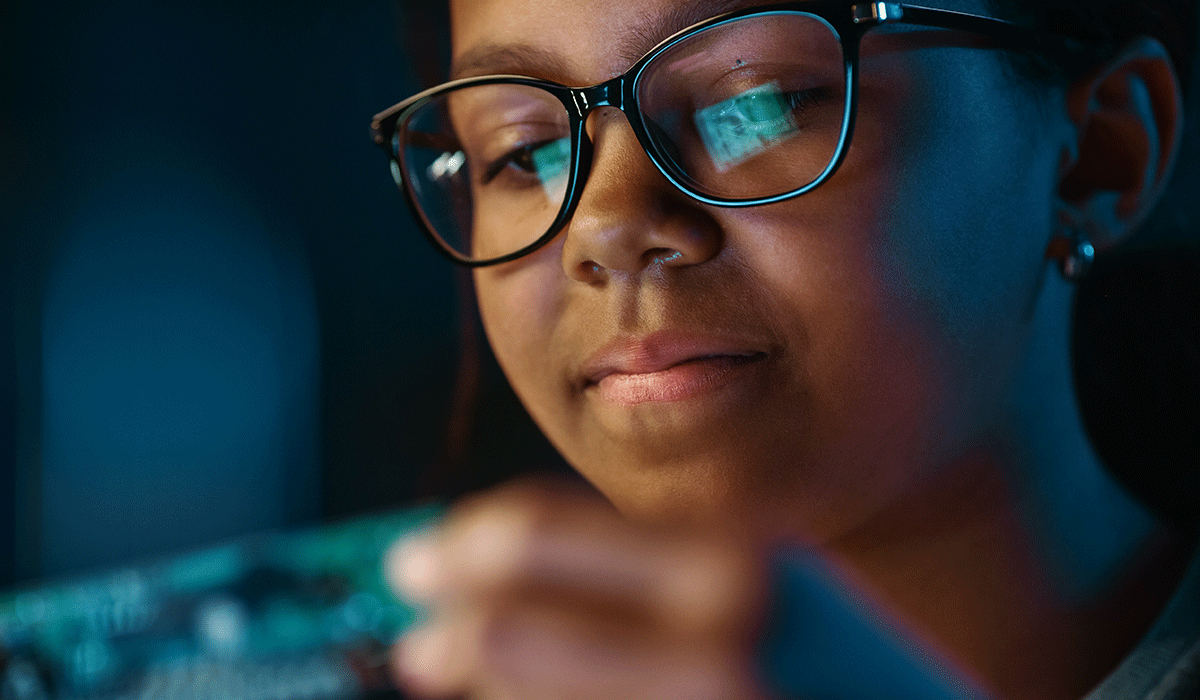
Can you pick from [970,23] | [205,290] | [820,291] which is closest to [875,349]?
[820,291]

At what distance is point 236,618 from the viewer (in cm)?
62

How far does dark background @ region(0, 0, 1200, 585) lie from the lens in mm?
561

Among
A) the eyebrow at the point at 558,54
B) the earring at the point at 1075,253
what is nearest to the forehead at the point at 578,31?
the eyebrow at the point at 558,54

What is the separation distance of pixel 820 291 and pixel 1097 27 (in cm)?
17

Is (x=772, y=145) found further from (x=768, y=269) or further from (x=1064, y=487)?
(x=1064, y=487)

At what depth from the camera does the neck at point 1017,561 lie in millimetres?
389

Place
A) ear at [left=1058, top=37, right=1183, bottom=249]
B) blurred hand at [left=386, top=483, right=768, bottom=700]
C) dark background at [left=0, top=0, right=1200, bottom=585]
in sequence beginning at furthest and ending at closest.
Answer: dark background at [left=0, top=0, right=1200, bottom=585]
ear at [left=1058, top=37, right=1183, bottom=249]
blurred hand at [left=386, top=483, right=768, bottom=700]

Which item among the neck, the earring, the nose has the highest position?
the nose

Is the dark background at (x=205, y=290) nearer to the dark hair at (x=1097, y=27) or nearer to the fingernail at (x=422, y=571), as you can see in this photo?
the fingernail at (x=422, y=571)

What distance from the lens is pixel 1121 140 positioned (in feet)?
1.26

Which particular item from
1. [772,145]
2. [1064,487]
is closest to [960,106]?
[772,145]

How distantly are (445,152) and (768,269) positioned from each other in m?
0.19

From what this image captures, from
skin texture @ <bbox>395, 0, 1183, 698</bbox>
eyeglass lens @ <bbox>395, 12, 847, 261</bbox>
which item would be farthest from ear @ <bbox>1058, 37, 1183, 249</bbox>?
eyeglass lens @ <bbox>395, 12, 847, 261</bbox>

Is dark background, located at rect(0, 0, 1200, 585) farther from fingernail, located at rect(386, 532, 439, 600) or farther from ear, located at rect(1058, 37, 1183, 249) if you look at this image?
ear, located at rect(1058, 37, 1183, 249)
